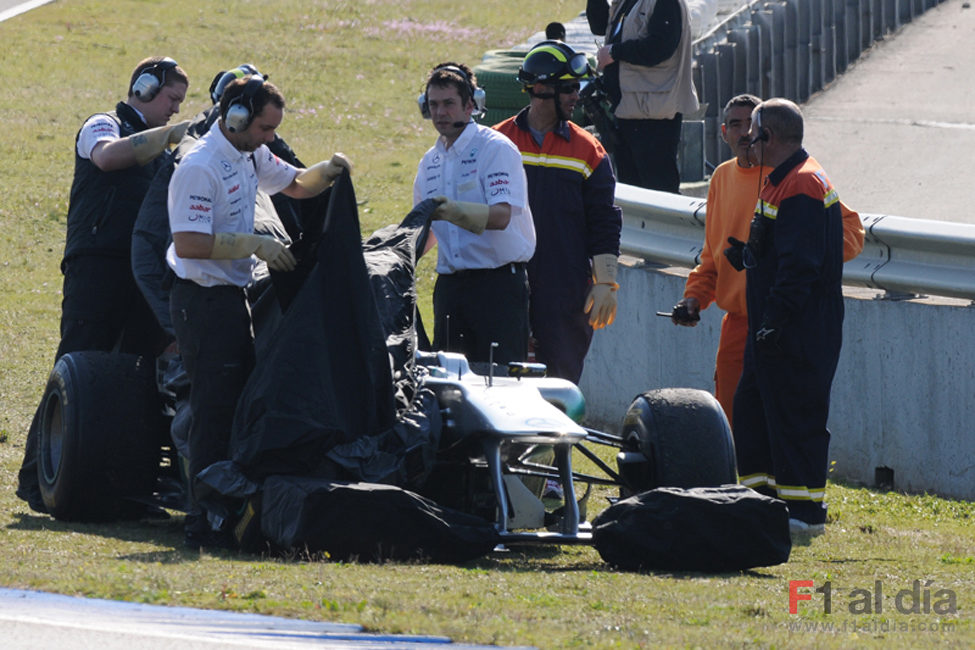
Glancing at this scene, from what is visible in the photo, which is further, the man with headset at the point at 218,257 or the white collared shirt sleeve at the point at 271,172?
the white collared shirt sleeve at the point at 271,172

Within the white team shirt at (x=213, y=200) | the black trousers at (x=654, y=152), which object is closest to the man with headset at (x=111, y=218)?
the white team shirt at (x=213, y=200)

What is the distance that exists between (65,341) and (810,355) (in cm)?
348

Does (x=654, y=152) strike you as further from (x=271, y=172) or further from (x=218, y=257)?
(x=218, y=257)

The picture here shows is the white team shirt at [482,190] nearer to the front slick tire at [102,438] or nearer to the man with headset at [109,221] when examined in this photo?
the man with headset at [109,221]

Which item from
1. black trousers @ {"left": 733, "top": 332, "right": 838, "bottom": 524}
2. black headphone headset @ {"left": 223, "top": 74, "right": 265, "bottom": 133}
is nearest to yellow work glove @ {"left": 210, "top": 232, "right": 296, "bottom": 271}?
black headphone headset @ {"left": 223, "top": 74, "right": 265, "bottom": 133}

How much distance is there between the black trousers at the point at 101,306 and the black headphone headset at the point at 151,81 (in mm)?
783

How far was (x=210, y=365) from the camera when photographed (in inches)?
274

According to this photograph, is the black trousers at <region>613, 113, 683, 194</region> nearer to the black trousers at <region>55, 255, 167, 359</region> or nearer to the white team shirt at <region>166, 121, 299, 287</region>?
the black trousers at <region>55, 255, 167, 359</region>

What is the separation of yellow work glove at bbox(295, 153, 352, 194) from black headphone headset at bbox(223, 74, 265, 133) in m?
0.56

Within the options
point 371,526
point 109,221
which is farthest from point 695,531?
point 109,221

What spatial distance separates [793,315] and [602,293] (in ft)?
3.44

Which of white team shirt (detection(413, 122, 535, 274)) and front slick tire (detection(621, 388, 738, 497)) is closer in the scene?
front slick tire (detection(621, 388, 738, 497))

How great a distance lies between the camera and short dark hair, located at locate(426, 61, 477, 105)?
25.3 feet

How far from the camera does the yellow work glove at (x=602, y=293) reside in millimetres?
8453
